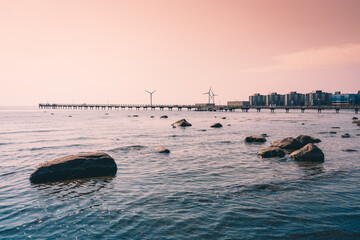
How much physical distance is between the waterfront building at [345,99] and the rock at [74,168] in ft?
625

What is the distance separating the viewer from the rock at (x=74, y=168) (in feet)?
44.2

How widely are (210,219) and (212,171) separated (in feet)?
22.6

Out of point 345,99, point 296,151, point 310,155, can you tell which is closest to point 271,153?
point 296,151

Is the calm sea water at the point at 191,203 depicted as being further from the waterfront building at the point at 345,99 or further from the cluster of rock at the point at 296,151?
the waterfront building at the point at 345,99

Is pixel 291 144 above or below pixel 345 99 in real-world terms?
below

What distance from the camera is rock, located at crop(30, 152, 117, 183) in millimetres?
13469

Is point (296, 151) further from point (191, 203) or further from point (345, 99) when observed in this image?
point (345, 99)

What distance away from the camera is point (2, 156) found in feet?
68.8

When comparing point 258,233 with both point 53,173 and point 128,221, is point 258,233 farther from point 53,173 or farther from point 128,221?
point 53,173

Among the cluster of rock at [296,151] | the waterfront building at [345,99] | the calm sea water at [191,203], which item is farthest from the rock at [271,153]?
A: the waterfront building at [345,99]

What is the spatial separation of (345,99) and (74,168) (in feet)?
642

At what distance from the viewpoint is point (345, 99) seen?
170 meters

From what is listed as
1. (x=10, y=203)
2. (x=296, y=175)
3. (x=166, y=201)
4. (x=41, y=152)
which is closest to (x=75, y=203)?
(x=10, y=203)

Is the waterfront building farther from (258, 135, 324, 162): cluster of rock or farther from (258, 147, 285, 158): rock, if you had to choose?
(258, 147, 285, 158): rock
